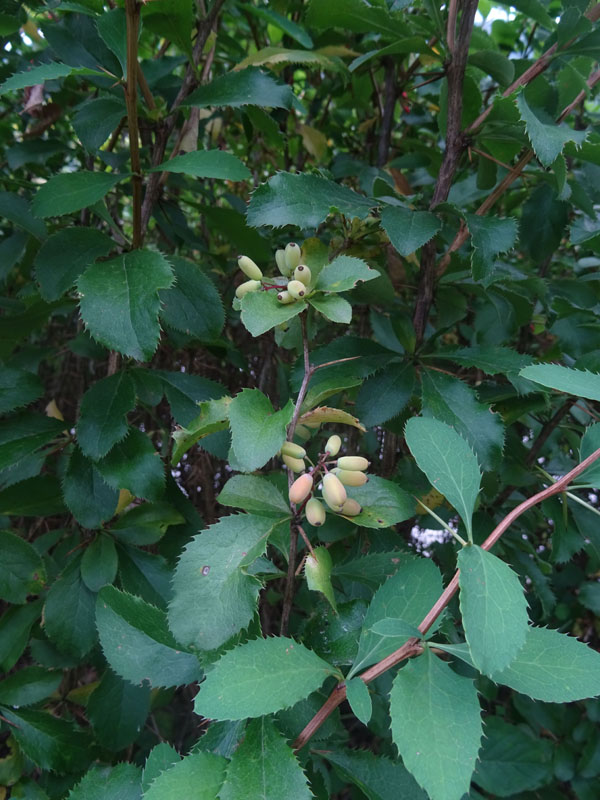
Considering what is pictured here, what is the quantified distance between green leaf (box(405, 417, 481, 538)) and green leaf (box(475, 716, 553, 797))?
953mm

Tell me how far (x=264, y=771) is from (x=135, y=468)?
0.46m

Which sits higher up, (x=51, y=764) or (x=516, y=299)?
(x=516, y=299)

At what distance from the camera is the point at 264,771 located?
53 cm

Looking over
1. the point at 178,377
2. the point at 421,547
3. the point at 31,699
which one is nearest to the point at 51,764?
the point at 31,699

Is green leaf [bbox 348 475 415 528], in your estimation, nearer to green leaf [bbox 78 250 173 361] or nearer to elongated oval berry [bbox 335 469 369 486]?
elongated oval berry [bbox 335 469 369 486]

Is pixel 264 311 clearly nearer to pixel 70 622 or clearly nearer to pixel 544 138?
pixel 544 138

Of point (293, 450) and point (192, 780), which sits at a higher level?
point (293, 450)

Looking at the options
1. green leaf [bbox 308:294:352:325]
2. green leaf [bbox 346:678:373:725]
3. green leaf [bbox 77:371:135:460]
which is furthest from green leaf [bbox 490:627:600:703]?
green leaf [bbox 77:371:135:460]

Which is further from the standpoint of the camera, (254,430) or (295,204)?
(295,204)

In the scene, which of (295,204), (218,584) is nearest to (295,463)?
(218,584)

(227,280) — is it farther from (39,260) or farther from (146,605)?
(146,605)

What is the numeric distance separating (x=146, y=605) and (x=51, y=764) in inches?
→ 15.1

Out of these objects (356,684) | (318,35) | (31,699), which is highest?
(318,35)

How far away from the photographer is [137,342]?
0.73 meters
